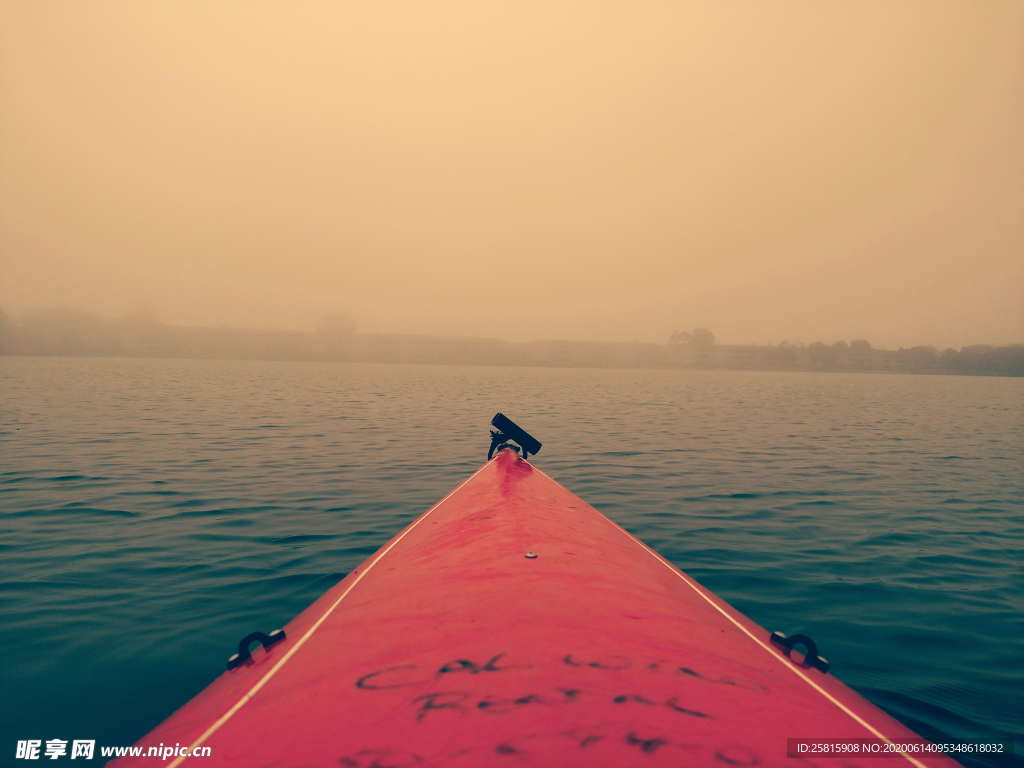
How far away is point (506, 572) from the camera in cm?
342

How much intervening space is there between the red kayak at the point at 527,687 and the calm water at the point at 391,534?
1868 mm

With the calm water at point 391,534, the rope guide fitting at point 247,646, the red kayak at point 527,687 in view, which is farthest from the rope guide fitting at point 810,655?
the rope guide fitting at point 247,646

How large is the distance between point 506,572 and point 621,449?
12859 mm

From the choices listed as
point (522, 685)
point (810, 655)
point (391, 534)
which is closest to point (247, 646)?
point (522, 685)

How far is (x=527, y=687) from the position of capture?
6.78 feet

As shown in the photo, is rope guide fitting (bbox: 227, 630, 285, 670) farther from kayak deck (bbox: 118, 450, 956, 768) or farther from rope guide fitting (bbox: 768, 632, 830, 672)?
rope guide fitting (bbox: 768, 632, 830, 672)

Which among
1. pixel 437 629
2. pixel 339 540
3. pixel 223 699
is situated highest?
pixel 437 629

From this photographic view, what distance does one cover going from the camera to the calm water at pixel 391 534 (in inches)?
164

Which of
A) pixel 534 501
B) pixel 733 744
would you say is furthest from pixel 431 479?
pixel 733 744

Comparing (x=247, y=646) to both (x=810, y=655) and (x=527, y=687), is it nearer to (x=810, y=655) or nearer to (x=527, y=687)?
(x=527, y=687)

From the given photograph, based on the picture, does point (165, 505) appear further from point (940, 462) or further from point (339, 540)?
point (940, 462)

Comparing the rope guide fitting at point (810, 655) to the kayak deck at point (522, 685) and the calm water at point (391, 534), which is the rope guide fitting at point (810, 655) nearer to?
the kayak deck at point (522, 685)

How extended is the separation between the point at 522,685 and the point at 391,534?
20.5 feet

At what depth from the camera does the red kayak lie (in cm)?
181
